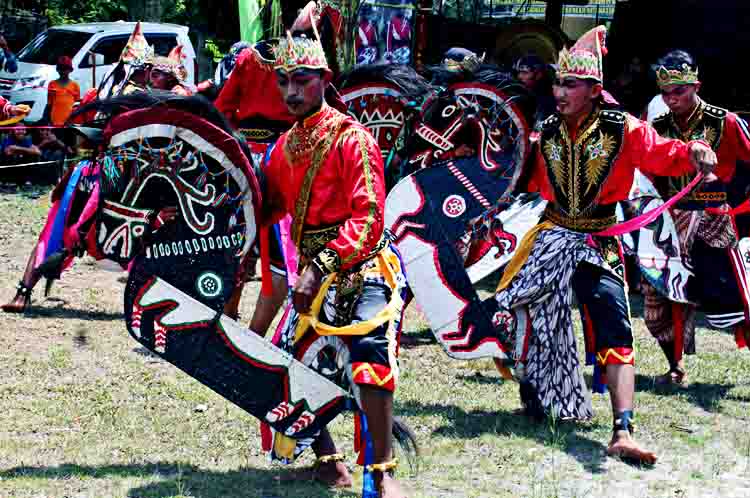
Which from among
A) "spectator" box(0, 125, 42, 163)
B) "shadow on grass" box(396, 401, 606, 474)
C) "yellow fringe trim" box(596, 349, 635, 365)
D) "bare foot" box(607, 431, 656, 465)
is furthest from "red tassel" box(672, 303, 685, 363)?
"spectator" box(0, 125, 42, 163)

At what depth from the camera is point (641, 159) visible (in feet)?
15.7

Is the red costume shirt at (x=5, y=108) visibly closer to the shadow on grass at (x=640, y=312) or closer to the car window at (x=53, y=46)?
the shadow on grass at (x=640, y=312)

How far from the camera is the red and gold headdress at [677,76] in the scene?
5.84m

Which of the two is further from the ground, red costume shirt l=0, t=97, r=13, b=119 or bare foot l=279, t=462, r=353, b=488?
red costume shirt l=0, t=97, r=13, b=119

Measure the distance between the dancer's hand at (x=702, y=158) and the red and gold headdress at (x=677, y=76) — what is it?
1.37 meters

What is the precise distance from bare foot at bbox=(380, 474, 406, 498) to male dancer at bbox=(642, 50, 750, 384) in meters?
2.68

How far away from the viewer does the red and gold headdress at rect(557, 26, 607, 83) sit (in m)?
4.85

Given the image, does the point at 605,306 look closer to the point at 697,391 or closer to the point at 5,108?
the point at 697,391

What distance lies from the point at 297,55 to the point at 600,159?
1.63 m

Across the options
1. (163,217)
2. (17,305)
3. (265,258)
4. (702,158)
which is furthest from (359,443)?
(17,305)

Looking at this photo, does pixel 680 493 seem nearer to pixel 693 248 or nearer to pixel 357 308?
pixel 357 308

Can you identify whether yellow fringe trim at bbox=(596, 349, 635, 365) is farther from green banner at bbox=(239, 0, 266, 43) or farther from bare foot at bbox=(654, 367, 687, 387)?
green banner at bbox=(239, 0, 266, 43)

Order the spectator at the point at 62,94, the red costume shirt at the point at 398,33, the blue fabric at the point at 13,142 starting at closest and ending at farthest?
the red costume shirt at the point at 398,33, the blue fabric at the point at 13,142, the spectator at the point at 62,94

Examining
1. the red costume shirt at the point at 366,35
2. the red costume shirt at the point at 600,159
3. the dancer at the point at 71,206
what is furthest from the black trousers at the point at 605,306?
the red costume shirt at the point at 366,35
